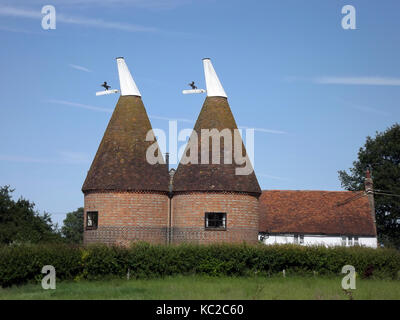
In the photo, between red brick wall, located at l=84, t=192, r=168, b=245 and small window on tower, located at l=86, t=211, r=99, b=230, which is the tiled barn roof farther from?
small window on tower, located at l=86, t=211, r=99, b=230

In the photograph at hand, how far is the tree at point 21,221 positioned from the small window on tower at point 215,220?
16.1m

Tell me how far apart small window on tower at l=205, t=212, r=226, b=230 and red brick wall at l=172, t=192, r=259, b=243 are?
0.18m

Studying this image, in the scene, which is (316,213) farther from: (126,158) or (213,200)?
(126,158)

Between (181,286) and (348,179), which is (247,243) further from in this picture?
(348,179)

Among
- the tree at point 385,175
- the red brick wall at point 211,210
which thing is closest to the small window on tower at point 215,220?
the red brick wall at point 211,210

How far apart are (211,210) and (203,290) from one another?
7.12 m

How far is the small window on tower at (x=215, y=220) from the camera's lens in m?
26.5

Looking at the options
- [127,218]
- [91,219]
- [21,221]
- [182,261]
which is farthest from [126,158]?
[21,221]

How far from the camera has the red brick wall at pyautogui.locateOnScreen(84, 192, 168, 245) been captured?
26.2m

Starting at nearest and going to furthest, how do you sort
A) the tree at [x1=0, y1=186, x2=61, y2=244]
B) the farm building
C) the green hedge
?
1. the green hedge
2. the farm building
3. the tree at [x1=0, y1=186, x2=61, y2=244]

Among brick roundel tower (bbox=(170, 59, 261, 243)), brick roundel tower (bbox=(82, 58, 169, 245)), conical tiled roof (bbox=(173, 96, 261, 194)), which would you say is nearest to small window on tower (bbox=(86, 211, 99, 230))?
brick roundel tower (bbox=(82, 58, 169, 245))

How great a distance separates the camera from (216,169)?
2711 cm
